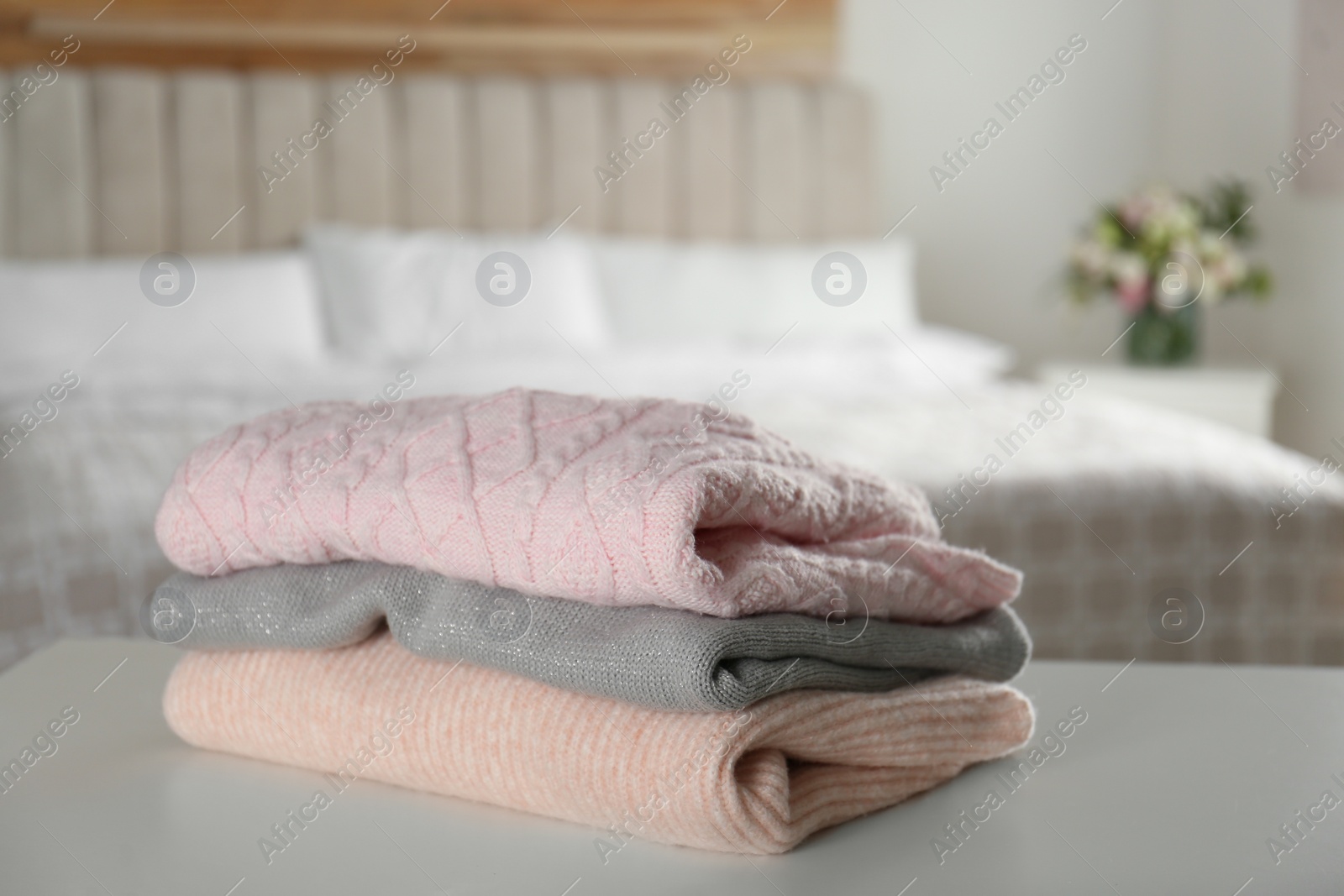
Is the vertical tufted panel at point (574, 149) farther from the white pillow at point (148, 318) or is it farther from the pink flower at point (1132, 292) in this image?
the pink flower at point (1132, 292)

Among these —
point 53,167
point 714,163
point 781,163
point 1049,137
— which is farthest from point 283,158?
point 1049,137

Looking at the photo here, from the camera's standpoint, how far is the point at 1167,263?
3.34 metres

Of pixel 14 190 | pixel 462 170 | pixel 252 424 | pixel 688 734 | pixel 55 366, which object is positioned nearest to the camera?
pixel 688 734

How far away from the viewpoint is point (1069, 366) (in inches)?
138

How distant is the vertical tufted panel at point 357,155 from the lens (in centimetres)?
325

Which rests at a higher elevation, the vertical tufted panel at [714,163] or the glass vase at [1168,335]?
the vertical tufted panel at [714,163]

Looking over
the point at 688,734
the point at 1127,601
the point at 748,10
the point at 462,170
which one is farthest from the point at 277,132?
the point at 688,734

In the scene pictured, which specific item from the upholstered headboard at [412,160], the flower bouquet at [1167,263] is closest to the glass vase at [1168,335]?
the flower bouquet at [1167,263]

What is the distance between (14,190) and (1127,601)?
2707mm

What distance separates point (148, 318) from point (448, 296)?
0.64 metres

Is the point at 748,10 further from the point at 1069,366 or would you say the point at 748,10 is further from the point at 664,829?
the point at 664,829

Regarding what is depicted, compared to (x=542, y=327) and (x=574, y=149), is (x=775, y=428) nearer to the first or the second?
(x=542, y=327)

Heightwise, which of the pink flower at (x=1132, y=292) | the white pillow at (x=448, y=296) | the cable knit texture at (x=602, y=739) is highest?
the white pillow at (x=448, y=296)

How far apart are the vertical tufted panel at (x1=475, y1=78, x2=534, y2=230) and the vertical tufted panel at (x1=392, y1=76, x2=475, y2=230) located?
1.6 inches
